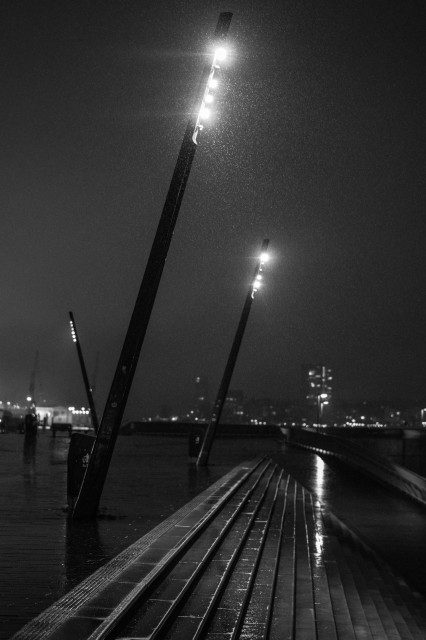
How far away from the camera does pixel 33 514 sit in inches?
518

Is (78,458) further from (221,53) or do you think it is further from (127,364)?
(221,53)

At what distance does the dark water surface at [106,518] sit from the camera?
8.02 m

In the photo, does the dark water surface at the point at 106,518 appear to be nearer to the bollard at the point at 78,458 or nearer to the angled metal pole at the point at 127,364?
the angled metal pole at the point at 127,364

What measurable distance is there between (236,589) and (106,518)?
497 centimetres

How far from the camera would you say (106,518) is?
42.8 ft

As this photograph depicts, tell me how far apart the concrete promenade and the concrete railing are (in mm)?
9731

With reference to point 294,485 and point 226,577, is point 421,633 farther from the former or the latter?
point 294,485

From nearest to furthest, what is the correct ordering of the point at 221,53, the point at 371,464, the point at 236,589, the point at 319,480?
the point at 236,589
the point at 221,53
the point at 319,480
the point at 371,464

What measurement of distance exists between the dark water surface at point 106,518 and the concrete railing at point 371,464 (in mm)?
450

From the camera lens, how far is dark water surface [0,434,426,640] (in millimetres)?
8016

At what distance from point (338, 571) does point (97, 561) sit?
10.8ft

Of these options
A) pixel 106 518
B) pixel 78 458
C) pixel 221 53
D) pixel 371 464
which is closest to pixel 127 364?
pixel 78 458

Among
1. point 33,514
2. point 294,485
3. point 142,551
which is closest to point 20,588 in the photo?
point 142,551

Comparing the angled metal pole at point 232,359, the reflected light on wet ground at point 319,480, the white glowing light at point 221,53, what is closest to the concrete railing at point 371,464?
the reflected light on wet ground at point 319,480
